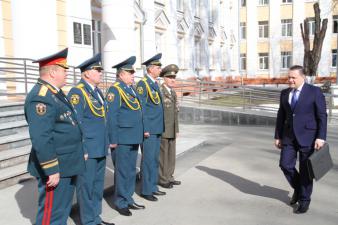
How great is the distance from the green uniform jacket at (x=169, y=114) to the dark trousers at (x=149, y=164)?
44 cm

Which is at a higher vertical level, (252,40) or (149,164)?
(252,40)

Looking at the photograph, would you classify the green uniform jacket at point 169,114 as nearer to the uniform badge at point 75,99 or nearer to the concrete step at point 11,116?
the uniform badge at point 75,99

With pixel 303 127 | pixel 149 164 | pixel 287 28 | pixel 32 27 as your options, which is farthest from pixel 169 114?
pixel 287 28

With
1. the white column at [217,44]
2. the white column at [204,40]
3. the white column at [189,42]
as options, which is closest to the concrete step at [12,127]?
the white column at [189,42]

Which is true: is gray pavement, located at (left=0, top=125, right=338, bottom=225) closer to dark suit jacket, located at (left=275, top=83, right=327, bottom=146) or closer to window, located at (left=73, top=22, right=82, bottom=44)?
dark suit jacket, located at (left=275, top=83, right=327, bottom=146)

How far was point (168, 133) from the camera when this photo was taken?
5855 mm

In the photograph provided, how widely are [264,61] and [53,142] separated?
40210 mm

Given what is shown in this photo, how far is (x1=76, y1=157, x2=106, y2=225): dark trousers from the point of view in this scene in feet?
13.4

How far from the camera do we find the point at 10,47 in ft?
33.7

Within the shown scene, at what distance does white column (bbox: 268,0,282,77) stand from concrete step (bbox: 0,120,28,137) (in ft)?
118

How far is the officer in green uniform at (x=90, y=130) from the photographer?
4070mm

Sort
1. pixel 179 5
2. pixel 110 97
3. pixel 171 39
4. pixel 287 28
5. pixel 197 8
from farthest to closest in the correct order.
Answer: pixel 287 28 < pixel 197 8 < pixel 179 5 < pixel 171 39 < pixel 110 97

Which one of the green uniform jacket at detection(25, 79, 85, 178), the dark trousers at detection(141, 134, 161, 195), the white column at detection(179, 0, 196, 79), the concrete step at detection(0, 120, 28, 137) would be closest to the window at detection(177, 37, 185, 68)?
the white column at detection(179, 0, 196, 79)

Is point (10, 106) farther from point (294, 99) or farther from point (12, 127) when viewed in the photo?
point (294, 99)
